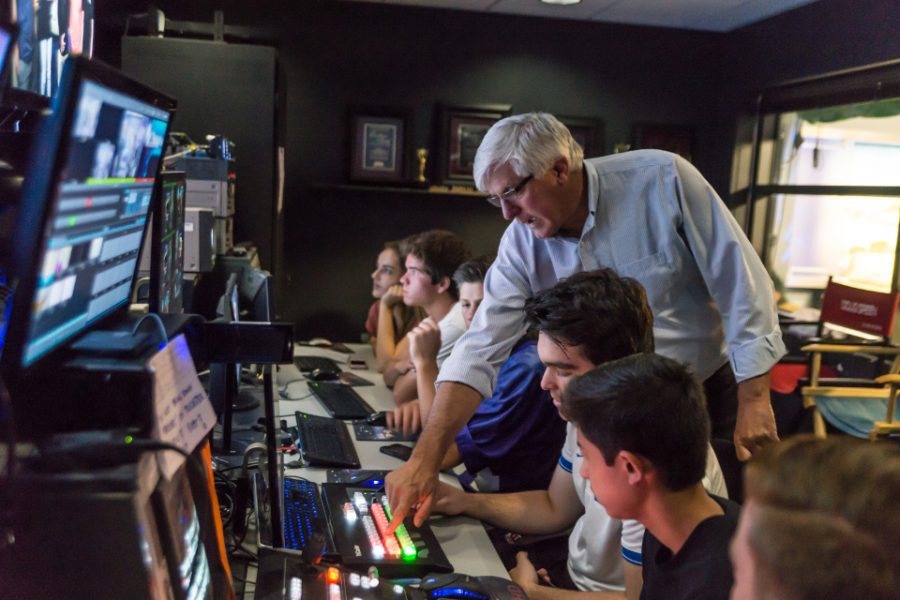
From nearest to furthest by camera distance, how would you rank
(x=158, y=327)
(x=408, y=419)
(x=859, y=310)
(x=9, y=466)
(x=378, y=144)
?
(x=9, y=466) → (x=158, y=327) → (x=408, y=419) → (x=859, y=310) → (x=378, y=144)

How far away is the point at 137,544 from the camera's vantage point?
0.62 meters

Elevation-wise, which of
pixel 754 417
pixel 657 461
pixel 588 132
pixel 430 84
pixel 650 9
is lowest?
pixel 754 417

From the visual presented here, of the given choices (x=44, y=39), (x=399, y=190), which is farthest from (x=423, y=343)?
(x=399, y=190)

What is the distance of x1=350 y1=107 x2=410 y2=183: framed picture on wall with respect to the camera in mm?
4727

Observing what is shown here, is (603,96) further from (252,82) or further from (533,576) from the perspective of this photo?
(533,576)

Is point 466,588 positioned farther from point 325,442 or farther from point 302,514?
point 325,442

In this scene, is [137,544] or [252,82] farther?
[252,82]

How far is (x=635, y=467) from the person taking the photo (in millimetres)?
1133

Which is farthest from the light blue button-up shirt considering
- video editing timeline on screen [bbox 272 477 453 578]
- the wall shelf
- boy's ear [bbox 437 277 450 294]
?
the wall shelf

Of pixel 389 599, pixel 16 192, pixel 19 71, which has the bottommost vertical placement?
pixel 389 599

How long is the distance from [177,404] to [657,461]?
0.73 metres

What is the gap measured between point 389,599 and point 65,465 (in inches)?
22.2

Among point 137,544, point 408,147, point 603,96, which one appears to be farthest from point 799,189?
point 137,544

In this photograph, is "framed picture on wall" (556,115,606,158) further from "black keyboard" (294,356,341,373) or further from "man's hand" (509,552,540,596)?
"man's hand" (509,552,540,596)
